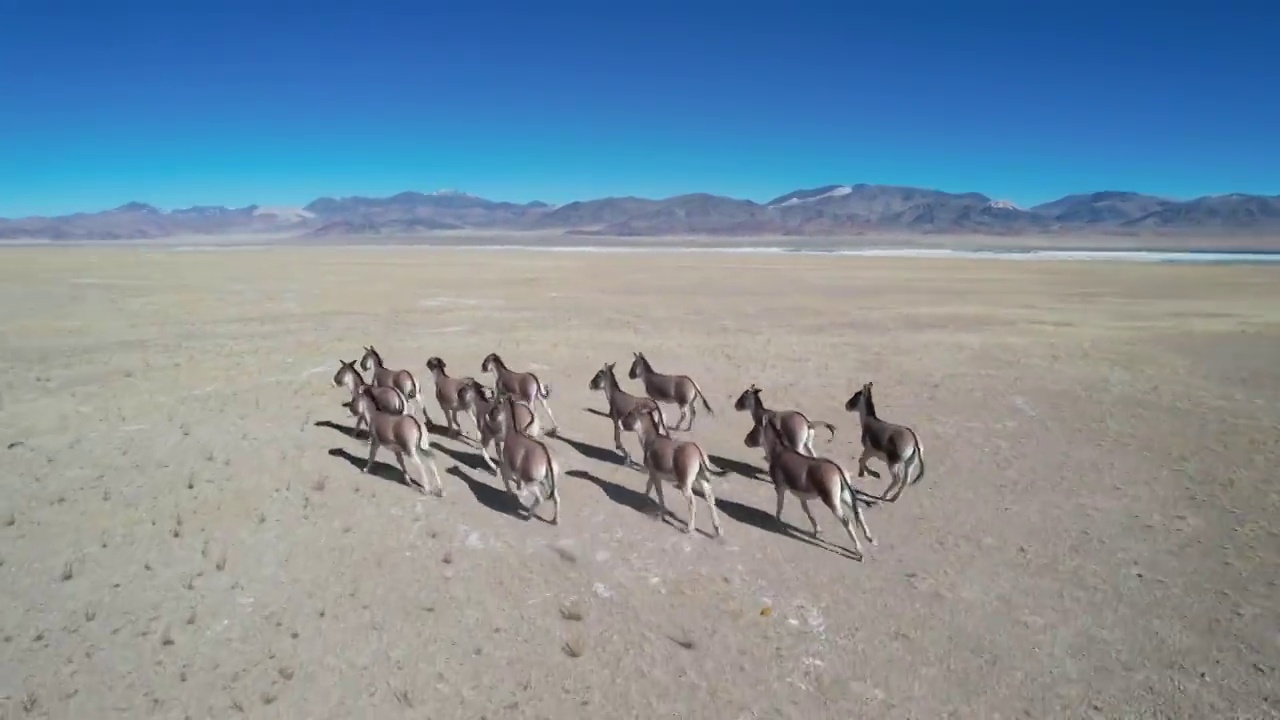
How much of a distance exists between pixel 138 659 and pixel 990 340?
21.8 m

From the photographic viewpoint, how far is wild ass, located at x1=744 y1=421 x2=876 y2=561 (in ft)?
26.1

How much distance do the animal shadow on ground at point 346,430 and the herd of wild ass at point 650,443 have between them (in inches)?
8.5

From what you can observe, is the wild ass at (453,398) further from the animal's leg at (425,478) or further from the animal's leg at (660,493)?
the animal's leg at (660,493)

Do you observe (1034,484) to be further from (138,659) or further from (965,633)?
(138,659)

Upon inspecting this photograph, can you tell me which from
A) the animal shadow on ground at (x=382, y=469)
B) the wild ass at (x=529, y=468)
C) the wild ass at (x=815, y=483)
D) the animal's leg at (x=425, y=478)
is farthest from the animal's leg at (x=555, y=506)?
the wild ass at (x=815, y=483)

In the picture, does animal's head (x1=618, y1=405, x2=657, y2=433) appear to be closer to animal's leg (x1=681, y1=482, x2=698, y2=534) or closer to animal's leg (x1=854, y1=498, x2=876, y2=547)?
animal's leg (x1=681, y1=482, x2=698, y2=534)

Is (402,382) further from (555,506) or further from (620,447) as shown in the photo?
(555,506)

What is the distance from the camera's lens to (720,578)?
7.62 metres

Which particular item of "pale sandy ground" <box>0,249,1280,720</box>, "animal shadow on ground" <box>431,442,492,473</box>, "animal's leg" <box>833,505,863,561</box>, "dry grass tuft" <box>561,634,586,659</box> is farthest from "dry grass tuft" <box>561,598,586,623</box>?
"animal shadow on ground" <box>431,442,492,473</box>

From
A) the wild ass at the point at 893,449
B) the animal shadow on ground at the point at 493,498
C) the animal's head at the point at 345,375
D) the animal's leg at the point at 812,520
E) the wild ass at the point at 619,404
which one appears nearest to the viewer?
the animal's leg at the point at 812,520

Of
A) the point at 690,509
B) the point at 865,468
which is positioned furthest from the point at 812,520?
the point at 865,468

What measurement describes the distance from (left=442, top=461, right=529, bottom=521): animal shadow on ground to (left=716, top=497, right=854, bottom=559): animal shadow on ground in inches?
102

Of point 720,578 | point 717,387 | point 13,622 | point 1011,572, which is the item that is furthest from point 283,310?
point 1011,572

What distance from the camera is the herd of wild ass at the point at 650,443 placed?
8453mm
